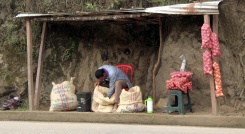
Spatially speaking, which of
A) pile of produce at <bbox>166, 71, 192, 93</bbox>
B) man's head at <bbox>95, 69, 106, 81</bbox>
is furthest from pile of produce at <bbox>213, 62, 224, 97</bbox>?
man's head at <bbox>95, 69, 106, 81</bbox>

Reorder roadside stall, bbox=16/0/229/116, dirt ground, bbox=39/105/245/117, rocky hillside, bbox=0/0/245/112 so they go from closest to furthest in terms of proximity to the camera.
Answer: roadside stall, bbox=16/0/229/116 < dirt ground, bbox=39/105/245/117 < rocky hillside, bbox=0/0/245/112

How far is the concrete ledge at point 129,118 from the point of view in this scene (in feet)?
23.5

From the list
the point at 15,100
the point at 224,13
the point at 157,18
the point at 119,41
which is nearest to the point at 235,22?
the point at 224,13

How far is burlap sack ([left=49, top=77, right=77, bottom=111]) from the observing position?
28.9 feet

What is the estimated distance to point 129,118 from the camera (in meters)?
7.84

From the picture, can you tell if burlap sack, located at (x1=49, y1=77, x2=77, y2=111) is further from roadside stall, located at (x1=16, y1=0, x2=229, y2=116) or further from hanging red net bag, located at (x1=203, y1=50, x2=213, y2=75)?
hanging red net bag, located at (x1=203, y1=50, x2=213, y2=75)

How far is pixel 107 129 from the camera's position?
6762 millimetres

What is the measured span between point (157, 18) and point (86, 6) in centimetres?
303

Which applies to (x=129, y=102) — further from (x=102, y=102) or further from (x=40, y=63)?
(x=40, y=63)

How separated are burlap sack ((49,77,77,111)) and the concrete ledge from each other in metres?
0.36

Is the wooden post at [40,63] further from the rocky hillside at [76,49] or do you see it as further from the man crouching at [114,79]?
the man crouching at [114,79]

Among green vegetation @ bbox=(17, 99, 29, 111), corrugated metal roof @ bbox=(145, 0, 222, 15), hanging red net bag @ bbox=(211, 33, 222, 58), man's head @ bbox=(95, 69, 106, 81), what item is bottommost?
green vegetation @ bbox=(17, 99, 29, 111)

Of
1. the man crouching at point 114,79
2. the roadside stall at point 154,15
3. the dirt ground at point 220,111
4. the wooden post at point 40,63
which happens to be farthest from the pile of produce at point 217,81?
the wooden post at point 40,63

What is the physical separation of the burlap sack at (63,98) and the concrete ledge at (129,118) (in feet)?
1.19
